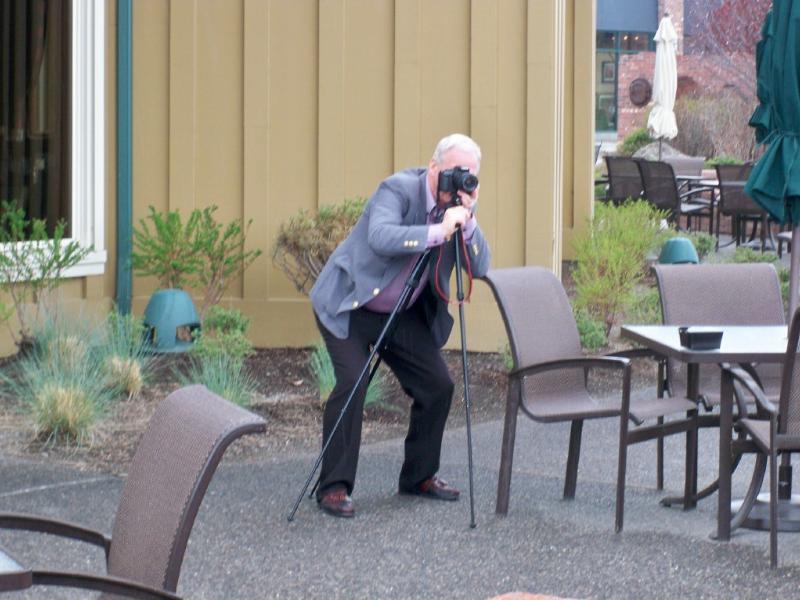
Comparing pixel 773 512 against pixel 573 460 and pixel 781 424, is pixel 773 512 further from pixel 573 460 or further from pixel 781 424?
pixel 573 460

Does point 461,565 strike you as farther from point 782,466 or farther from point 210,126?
point 210,126

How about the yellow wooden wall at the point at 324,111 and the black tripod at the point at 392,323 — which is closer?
the black tripod at the point at 392,323

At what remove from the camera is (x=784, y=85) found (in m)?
8.34

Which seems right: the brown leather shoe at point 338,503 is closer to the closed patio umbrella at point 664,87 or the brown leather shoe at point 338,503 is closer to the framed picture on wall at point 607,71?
the closed patio umbrella at point 664,87

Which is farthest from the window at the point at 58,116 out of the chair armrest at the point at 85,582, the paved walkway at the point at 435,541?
the chair armrest at the point at 85,582

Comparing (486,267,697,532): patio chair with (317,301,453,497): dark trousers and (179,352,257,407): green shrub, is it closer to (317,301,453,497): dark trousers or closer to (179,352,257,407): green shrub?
(317,301,453,497): dark trousers

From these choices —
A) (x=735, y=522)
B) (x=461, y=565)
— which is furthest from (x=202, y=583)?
(x=735, y=522)

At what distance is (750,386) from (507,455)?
1205 millimetres

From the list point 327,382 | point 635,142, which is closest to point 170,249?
point 327,382

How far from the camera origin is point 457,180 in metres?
6.27

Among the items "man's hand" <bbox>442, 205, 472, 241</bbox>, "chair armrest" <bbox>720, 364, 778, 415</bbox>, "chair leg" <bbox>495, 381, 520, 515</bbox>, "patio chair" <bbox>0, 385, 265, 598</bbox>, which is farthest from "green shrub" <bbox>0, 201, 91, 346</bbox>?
"patio chair" <bbox>0, 385, 265, 598</bbox>

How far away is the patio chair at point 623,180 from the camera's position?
1908cm

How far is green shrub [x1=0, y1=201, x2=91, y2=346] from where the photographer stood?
32.6ft

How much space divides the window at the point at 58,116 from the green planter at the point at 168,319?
26.6 inches
